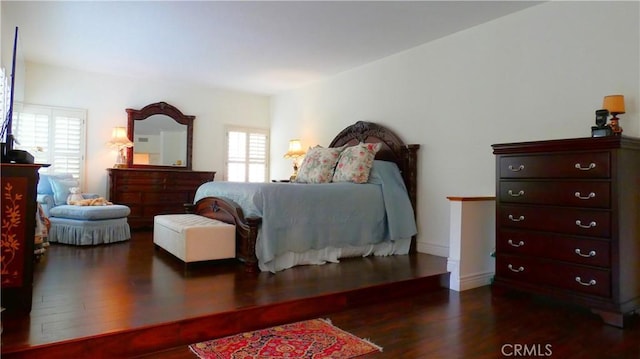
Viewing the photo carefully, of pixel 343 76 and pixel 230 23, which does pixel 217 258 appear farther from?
pixel 343 76

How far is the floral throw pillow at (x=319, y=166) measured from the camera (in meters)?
4.61

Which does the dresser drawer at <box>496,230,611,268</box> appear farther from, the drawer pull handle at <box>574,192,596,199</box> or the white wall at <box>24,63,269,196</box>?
the white wall at <box>24,63,269,196</box>

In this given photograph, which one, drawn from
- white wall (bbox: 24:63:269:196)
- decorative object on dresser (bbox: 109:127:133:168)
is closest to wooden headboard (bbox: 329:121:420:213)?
white wall (bbox: 24:63:269:196)

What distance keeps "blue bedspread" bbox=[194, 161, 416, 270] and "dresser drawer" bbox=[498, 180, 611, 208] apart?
129 cm

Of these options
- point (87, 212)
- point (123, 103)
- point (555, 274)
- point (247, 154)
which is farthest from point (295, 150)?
point (555, 274)

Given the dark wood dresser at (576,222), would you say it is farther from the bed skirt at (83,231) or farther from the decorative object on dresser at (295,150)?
the bed skirt at (83,231)

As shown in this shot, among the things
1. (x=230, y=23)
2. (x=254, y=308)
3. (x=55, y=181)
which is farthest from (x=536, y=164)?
(x=55, y=181)

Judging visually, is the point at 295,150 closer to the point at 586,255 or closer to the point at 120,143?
the point at 120,143

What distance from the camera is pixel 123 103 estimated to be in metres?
6.28

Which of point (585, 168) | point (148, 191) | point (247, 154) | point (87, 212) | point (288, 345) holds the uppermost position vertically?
point (247, 154)

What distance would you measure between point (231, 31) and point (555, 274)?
3.69 meters

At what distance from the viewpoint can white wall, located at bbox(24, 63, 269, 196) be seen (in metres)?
5.75

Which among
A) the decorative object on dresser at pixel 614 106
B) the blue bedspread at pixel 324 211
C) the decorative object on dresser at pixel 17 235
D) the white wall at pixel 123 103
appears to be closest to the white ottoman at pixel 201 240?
the blue bedspread at pixel 324 211

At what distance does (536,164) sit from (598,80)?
0.93 metres
